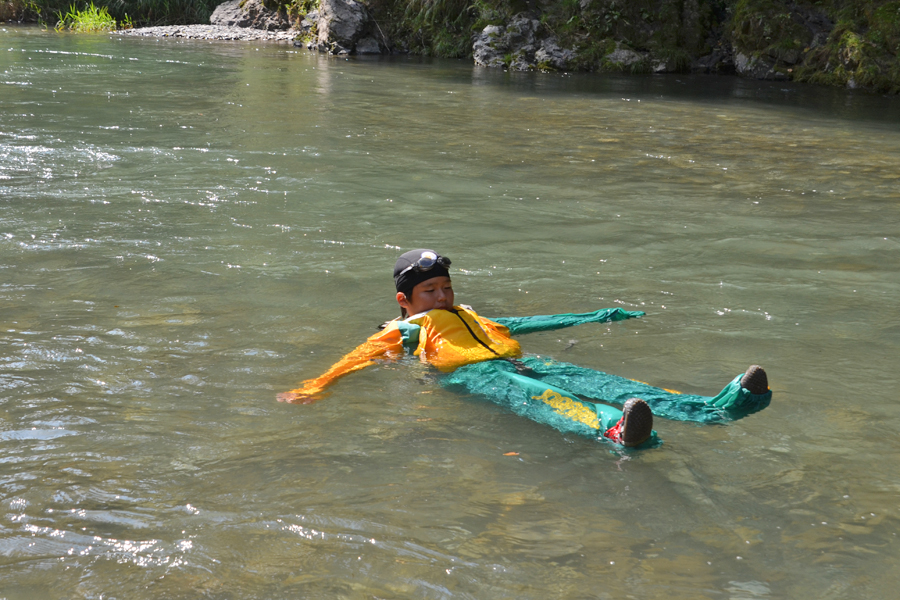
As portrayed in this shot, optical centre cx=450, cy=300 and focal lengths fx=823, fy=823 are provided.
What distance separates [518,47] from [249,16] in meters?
14.2

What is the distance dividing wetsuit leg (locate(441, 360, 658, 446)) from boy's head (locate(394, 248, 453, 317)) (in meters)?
0.53

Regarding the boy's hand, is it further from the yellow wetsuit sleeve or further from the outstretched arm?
the outstretched arm

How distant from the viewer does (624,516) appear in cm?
322

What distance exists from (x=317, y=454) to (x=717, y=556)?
5.66ft

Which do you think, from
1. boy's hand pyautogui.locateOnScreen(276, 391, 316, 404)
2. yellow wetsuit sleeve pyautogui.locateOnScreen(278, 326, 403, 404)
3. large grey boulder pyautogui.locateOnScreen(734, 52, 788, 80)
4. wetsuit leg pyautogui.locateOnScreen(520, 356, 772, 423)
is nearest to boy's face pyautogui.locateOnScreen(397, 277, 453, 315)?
yellow wetsuit sleeve pyautogui.locateOnScreen(278, 326, 403, 404)

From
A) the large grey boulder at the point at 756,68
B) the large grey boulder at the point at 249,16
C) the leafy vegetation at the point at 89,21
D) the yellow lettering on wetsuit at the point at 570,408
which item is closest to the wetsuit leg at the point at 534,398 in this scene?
the yellow lettering on wetsuit at the point at 570,408

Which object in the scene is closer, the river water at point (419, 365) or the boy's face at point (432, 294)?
the river water at point (419, 365)

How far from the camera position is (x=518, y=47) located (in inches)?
906

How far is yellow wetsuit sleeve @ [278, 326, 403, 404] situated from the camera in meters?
4.19

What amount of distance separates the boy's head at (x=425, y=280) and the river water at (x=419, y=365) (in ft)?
1.62

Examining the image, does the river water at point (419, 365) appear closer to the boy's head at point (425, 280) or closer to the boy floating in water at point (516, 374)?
the boy floating in water at point (516, 374)

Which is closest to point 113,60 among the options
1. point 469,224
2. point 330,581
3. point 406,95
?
point 406,95

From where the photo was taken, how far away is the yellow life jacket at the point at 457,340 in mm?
4527

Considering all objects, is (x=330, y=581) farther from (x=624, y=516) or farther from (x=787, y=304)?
(x=787, y=304)
